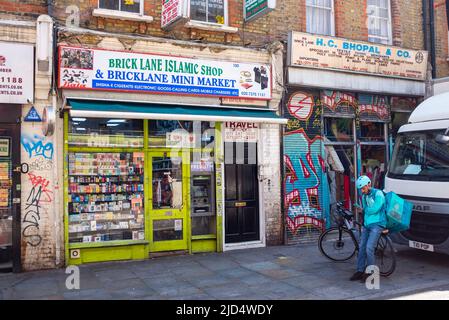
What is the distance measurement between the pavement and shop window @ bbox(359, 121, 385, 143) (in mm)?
3517

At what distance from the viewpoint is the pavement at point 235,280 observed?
6.58 meters

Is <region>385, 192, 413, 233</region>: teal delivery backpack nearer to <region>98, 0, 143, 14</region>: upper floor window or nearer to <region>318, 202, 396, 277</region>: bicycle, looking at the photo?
<region>318, 202, 396, 277</region>: bicycle

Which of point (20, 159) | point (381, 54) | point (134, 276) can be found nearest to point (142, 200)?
point (134, 276)

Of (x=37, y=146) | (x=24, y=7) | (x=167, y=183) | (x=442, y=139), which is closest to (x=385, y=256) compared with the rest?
(x=442, y=139)

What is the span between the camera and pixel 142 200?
9.16 metres

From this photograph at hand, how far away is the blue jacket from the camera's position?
7.11 m

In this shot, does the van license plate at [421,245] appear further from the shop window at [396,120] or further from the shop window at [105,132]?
the shop window at [105,132]

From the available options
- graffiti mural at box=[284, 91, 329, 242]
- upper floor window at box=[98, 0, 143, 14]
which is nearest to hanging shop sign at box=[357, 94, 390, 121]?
graffiti mural at box=[284, 91, 329, 242]

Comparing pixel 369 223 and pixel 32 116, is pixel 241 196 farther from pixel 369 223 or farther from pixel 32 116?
pixel 32 116

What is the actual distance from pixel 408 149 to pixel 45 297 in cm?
728

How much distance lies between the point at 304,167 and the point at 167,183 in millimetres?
3422

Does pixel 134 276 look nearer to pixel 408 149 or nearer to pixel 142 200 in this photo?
pixel 142 200

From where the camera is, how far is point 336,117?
11.3 meters
